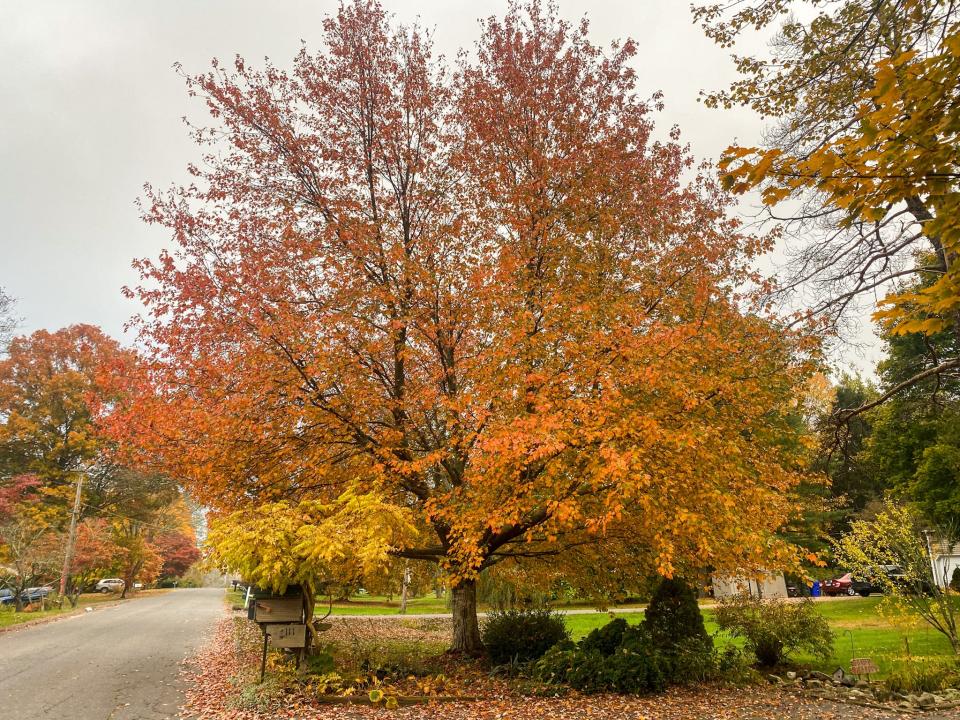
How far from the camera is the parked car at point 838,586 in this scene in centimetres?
3086

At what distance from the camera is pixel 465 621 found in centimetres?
1114

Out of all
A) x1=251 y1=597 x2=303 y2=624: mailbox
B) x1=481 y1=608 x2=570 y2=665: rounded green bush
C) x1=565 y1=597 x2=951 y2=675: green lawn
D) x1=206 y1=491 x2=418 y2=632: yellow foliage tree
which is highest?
x1=206 y1=491 x2=418 y2=632: yellow foliage tree

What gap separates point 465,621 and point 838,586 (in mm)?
29240

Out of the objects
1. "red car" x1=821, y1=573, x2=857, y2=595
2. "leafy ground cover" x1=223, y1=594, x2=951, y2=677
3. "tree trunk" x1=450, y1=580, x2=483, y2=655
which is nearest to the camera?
"leafy ground cover" x1=223, y1=594, x2=951, y2=677

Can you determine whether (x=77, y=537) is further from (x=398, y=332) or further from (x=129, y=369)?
(x=398, y=332)

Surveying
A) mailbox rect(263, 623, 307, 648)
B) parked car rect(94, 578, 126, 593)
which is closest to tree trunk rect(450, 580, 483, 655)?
mailbox rect(263, 623, 307, 648)

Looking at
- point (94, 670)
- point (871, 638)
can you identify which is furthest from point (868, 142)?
point (871, 638)

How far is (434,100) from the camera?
37.8ft

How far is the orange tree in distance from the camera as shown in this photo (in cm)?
770

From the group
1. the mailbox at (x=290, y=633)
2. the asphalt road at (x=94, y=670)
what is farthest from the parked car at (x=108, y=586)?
the mailbox at (x=290, y=633)

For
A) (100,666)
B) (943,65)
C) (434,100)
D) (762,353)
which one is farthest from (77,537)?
(943,65)

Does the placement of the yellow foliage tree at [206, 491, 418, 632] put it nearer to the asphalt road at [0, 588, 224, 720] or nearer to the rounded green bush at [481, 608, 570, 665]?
the asphalt road at [0, 588, 224, 720]

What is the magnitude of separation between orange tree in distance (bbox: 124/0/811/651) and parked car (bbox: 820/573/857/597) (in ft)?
87.3

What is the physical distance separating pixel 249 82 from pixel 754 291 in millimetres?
10489
